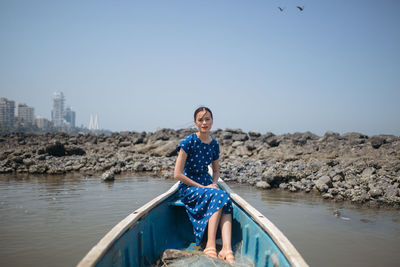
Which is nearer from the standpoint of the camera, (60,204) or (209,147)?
(209,147)

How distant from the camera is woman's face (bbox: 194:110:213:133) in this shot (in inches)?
122

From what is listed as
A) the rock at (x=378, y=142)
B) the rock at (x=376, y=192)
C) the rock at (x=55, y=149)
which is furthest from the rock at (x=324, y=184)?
the rock at (x=55, y=149)

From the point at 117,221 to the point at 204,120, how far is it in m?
3.09

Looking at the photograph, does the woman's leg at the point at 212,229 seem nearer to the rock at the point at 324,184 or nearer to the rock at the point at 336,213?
the rock at the point at 336,213

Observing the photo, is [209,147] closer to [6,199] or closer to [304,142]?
[6,199]

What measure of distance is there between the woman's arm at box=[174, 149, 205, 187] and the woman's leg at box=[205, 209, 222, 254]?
462mm

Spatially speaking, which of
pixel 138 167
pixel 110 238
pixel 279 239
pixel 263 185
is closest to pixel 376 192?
pixel 263 185

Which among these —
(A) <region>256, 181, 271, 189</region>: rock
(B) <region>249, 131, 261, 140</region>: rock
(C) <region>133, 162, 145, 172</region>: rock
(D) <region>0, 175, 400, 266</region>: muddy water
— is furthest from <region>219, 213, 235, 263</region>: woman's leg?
(B) <region>249, 131, 261, 140</region>: rock

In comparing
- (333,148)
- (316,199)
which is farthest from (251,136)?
(316,199)

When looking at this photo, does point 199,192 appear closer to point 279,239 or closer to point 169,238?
point 169,238

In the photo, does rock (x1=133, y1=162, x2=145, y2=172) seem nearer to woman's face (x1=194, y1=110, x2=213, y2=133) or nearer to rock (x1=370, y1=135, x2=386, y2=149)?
woman's face (x1=194, y1=110, x2=213, y2=133)

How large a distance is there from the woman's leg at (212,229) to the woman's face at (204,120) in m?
0.93

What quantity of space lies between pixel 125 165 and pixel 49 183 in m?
3.90

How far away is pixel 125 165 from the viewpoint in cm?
1258
